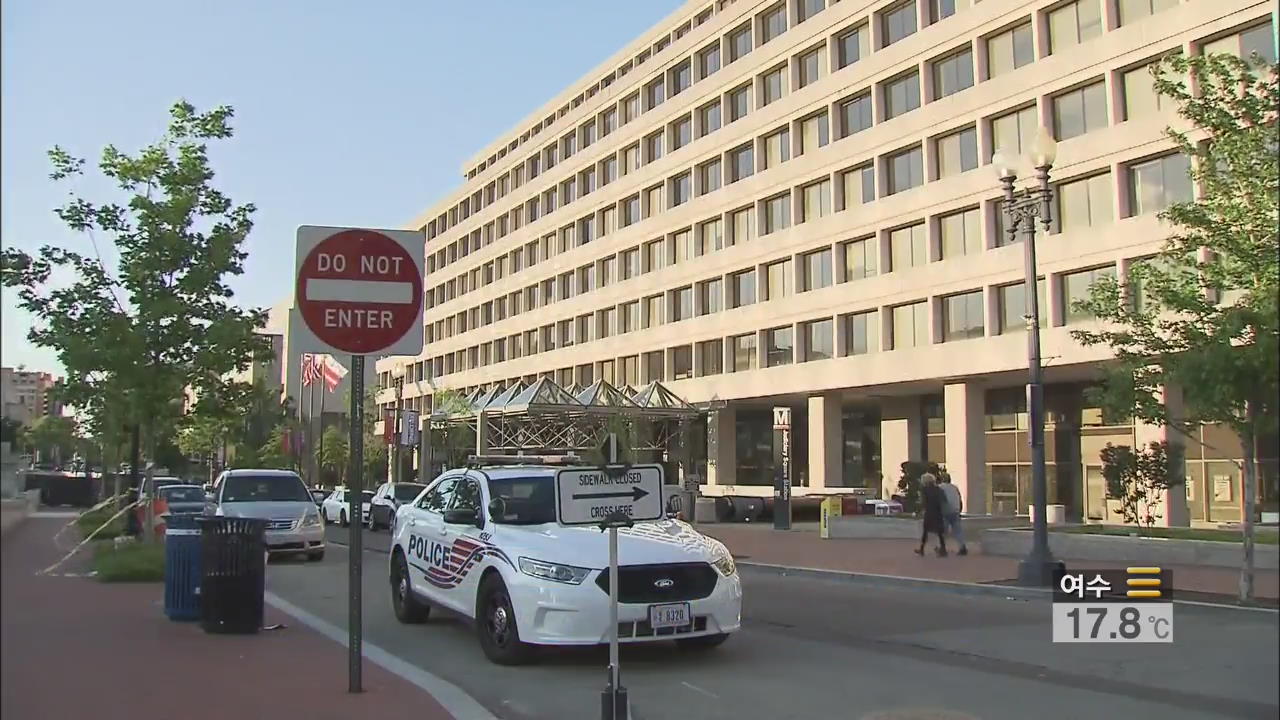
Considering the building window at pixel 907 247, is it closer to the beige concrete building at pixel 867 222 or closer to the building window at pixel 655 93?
the beige concrete building at pixel 867 222

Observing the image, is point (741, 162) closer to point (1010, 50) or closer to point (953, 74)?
point (953, 74)

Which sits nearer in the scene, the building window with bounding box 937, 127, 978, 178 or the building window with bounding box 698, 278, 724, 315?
the building window with bounding box 937, 127, 978, 178

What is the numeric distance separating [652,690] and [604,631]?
679 millimetres

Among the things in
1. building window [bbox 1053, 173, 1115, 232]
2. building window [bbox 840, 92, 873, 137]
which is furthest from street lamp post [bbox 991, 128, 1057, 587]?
building window [bbox 840, 92, 873, 137]

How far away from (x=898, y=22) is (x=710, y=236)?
45.8 feet

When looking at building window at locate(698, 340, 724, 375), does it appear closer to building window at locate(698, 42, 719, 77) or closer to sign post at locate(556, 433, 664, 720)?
building window at locate(698, 42, 719, 77)

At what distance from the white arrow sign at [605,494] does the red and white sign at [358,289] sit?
5.43 feet

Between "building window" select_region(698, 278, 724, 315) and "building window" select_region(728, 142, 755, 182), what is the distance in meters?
4.77

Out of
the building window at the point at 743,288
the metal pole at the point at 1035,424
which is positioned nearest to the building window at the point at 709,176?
the building window at the point at 743,288

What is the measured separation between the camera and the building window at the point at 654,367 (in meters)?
55.1

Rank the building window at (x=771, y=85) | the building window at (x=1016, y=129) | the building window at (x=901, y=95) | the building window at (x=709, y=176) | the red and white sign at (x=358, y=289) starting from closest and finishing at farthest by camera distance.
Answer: the red and white sign at (x=358, y=289) < the building window at (x=1016, y=129) < the building window at (x=901, y=95) < the building window at (x=771, y=85) < the building window at (x=709, y=176)

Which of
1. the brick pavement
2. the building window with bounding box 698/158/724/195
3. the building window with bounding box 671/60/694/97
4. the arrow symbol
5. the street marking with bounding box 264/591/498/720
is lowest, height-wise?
the street marking with bounding box 264/591/498/720

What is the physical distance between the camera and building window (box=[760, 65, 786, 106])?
155 ft

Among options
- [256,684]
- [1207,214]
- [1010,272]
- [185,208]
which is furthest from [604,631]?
[1010,272]
